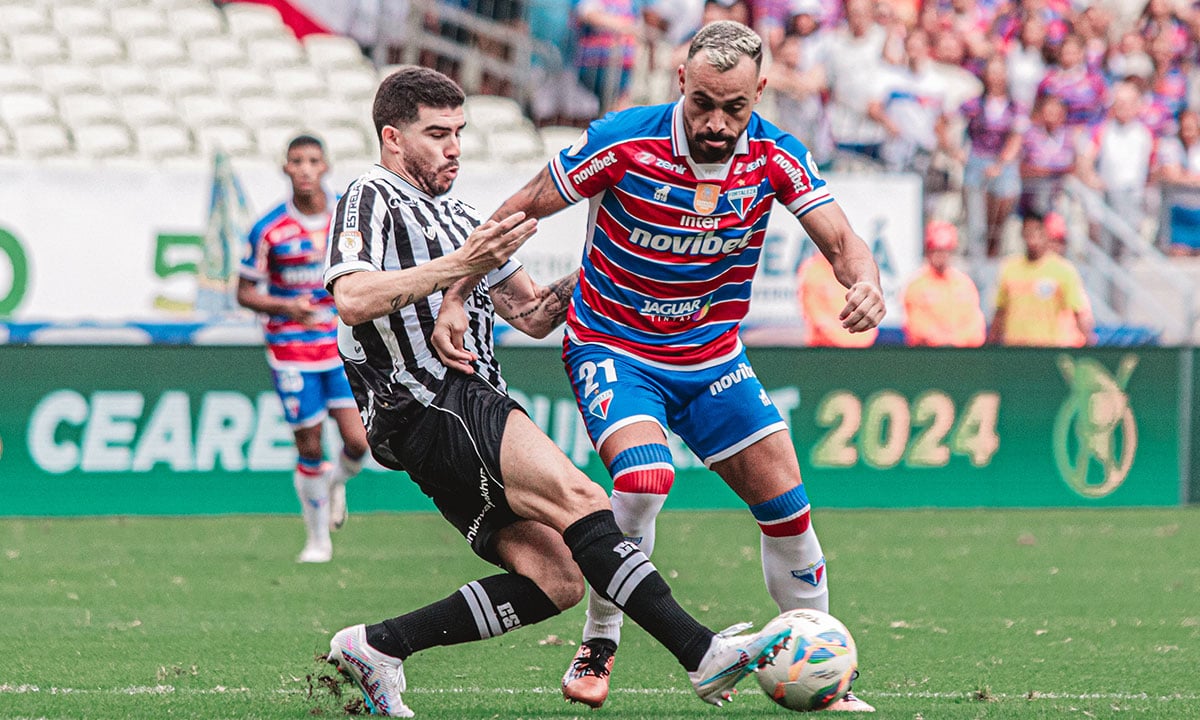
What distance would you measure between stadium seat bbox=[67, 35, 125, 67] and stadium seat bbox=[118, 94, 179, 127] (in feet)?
2.63

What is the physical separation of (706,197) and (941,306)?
349 inches

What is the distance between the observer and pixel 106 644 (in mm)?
7230

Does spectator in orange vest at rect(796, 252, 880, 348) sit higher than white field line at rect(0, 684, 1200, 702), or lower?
lower

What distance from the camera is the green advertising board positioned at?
1289 cm

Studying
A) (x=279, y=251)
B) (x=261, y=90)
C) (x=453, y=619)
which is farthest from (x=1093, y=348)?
(x=453, y=619)

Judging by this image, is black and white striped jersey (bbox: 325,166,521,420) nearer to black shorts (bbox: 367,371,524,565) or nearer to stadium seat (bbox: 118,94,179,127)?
black shorts (bbox: 367,371,524,565)

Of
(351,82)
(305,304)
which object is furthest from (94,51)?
(305,304)

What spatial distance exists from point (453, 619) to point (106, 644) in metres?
2.47

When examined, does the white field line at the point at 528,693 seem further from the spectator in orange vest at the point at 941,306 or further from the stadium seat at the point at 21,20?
the stadium seat at the point at 21,20

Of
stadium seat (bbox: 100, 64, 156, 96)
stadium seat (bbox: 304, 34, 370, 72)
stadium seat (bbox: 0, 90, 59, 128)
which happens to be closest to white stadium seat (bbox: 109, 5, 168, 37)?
stadium seat (bbox: 100, 64, 156, 96)

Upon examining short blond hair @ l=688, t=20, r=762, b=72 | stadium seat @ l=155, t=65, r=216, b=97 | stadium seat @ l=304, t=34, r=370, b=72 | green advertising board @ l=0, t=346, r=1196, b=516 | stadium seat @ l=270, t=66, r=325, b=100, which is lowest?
green advertising board @ l=0, t=346, r=1196, b=516

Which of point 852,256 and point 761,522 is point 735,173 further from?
point 761,522

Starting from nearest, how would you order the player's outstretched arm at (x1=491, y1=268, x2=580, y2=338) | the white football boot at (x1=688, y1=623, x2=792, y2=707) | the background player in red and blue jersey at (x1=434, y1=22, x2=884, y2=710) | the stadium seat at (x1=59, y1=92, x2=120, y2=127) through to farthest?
the white football boot at (x1=688, y1=623, x2=792, y2=707), the background player in red and blue jersey at (x1=434, y1=22, x2=884, y2=710), the player's outstretched arm at (x1=491, y1=268, x2=580, y2=338), the stadium seat at (x1=59, y1=92, x2=120, y2=127)

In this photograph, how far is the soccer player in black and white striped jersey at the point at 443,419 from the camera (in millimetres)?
5105
